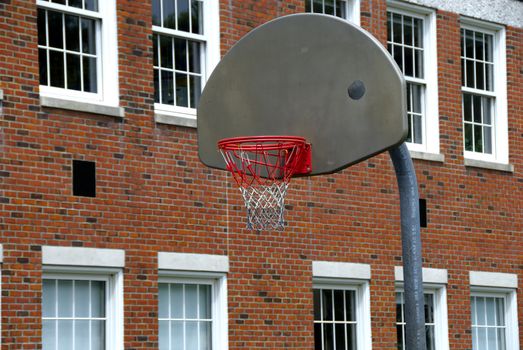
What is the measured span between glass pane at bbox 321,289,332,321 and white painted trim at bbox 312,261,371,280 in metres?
0.31

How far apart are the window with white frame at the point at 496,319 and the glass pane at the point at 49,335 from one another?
7709 millimetres

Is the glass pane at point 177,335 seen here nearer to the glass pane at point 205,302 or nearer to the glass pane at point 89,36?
the glass pane at point 205,302

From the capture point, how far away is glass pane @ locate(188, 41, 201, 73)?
16.7 metres

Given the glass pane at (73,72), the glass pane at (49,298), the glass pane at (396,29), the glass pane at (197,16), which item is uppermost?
the glass pane at (396,29)

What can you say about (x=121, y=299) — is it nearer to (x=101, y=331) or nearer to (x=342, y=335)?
(x=101, y=331)

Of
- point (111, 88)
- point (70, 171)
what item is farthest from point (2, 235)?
point (111, 88)

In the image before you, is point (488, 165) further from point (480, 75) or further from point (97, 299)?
point (97, 299)

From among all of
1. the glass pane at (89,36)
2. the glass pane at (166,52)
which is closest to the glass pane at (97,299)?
the glass pane at (89,36)

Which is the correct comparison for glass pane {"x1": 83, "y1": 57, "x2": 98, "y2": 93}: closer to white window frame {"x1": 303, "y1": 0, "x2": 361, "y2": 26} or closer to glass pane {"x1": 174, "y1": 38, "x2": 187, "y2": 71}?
glass pane {"x1": 174, "y1": 38, "x2": 187, "y2": 71}

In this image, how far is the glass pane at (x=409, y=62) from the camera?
19.6 m

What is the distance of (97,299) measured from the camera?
15320 millimetres

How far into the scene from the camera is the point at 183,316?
16219 millimetres

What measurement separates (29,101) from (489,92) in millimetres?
8566

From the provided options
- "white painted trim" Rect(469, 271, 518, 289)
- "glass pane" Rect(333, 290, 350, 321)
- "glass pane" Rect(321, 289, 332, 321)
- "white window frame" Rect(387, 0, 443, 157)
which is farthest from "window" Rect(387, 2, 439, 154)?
"glass pane" Rect(321, 289, 332, 321)
